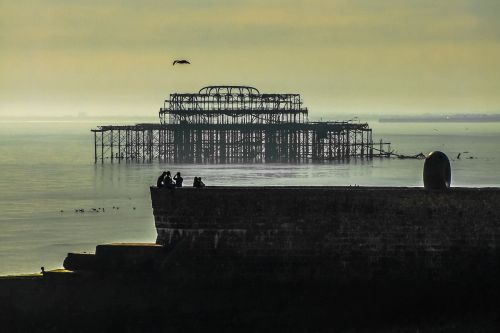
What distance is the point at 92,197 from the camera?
110438mm

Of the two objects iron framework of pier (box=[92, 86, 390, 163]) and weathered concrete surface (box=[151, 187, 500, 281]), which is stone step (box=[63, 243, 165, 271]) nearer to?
weathered concrete surface (box=[151, 187, 500, 281])

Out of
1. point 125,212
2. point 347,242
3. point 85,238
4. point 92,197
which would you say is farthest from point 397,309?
point 92,197

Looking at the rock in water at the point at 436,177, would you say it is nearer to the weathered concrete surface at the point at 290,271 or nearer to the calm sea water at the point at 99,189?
the weathered concrete surface at the point at 290,271

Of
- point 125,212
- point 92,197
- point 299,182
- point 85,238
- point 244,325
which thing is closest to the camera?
point 244,325

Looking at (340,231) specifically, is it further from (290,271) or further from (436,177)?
(436,177)

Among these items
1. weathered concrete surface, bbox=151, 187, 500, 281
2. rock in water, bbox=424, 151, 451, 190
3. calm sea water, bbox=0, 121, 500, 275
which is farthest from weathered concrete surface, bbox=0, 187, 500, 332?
calm sea water, bbox=0, 121, 500, 275

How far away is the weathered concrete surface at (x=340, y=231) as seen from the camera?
3931 cm

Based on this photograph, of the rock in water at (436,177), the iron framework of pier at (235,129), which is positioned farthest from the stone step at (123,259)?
the iron framework of pier at (235,129)

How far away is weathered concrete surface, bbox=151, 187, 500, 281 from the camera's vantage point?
39.3 m

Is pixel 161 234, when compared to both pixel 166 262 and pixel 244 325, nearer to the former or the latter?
pixel 166 262

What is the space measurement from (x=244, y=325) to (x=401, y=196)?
557 centimetres

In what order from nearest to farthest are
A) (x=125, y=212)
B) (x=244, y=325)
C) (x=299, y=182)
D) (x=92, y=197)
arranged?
(x=244, y=325) → (x=125, y=212) → (x=92, y=197) → (x=299, y=182)

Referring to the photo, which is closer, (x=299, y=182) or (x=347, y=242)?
(x=347, y=242)

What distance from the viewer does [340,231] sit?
39.6 metres
